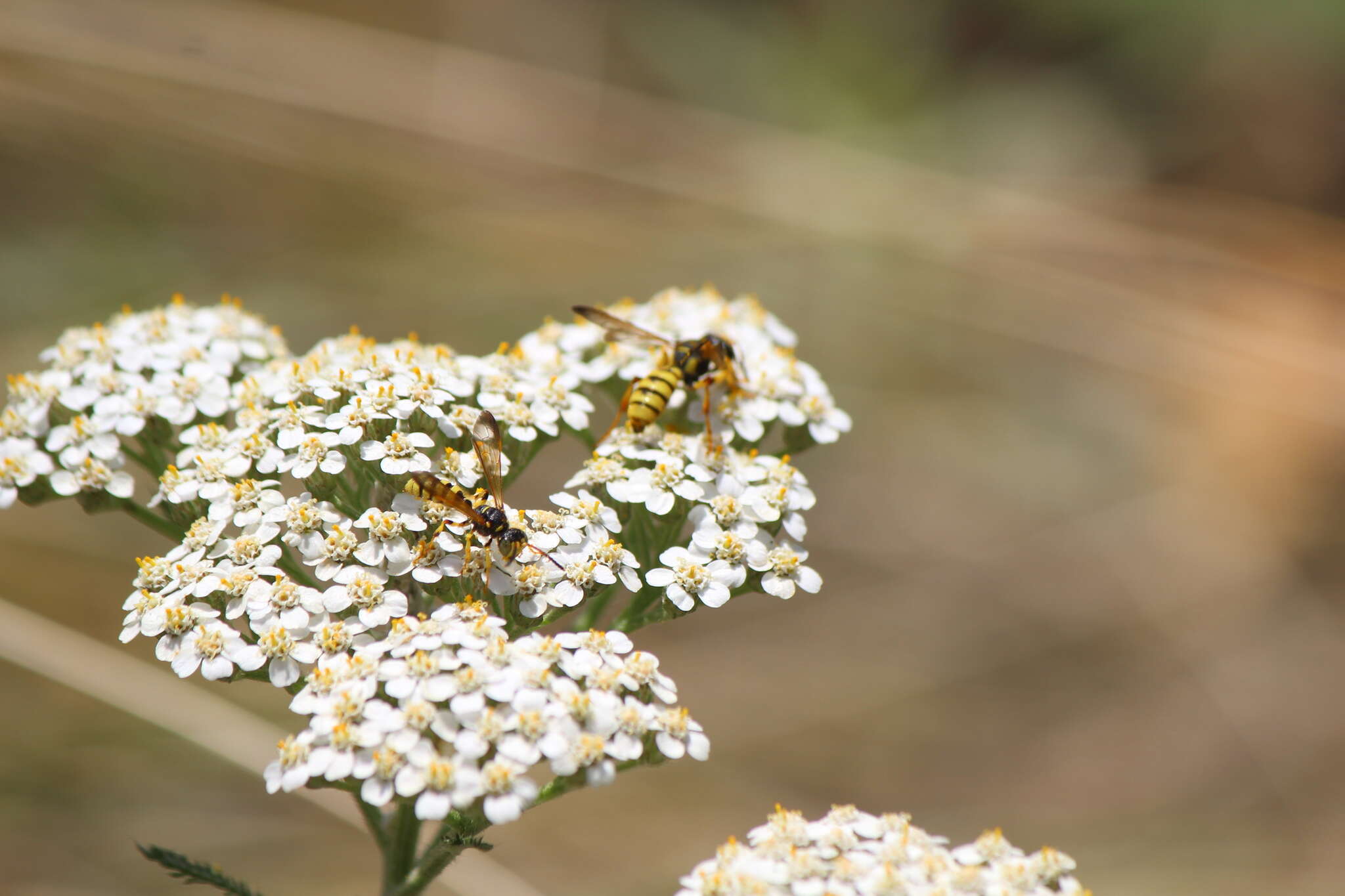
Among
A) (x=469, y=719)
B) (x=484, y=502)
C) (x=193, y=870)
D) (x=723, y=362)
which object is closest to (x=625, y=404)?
(x=723, y=362)

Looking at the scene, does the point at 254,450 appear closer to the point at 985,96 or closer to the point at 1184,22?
the point at 985,96

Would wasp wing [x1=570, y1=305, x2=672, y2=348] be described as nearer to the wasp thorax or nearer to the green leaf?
the wasp thorax

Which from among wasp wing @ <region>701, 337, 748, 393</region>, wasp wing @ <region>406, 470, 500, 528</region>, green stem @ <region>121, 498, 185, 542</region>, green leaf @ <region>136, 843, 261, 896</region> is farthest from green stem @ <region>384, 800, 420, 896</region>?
wasp wing @ <region>701, 337, 748, 393</region>

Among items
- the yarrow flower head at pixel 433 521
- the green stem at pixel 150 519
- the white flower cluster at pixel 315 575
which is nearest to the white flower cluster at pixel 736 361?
the yarrow flower head at pixel 433 521

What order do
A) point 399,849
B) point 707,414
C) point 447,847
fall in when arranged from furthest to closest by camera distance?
point 707,414 → point 399,849 → point 447,847

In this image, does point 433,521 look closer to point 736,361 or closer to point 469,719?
point 469,719

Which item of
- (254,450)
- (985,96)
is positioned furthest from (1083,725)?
(254,450)

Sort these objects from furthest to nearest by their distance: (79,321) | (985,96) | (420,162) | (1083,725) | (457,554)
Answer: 1. (985,96)
2. (420,162)
3. (1083,725)
4. (79,321)
5. (457,554)
